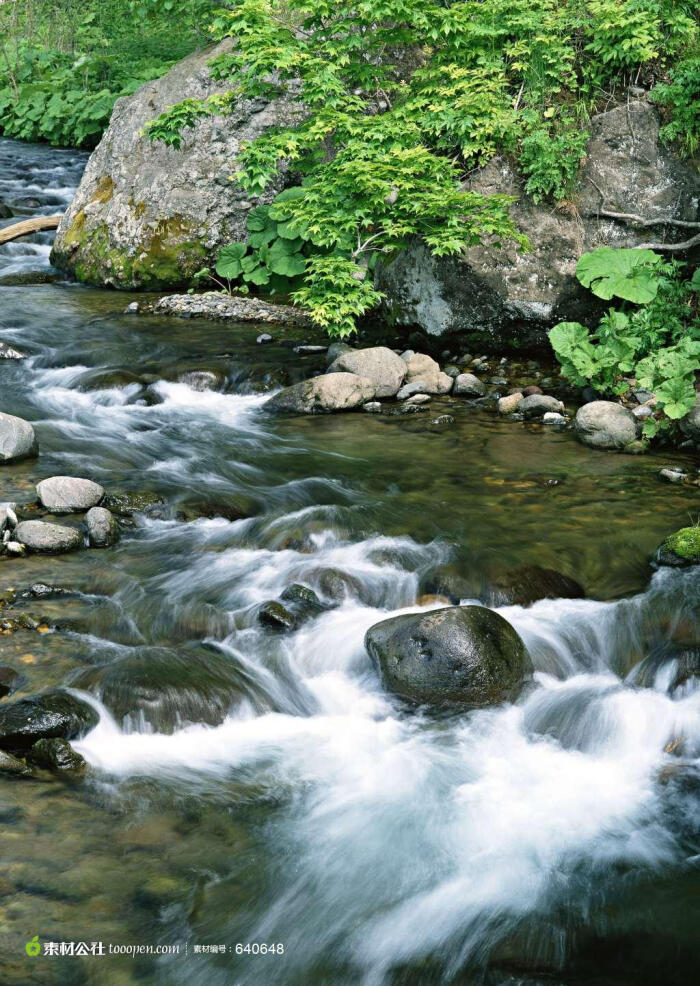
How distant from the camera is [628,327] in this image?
Answer: 8109 mm

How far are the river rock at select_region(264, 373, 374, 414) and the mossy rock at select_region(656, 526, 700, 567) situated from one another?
11.8ft

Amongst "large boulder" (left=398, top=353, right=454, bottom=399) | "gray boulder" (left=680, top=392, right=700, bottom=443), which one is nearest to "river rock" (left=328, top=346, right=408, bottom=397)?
"large boulder" (left=398, top=353, right=454, bottom=399)

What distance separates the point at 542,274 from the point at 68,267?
7.09 metres

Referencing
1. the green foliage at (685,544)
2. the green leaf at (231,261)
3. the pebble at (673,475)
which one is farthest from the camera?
the green leaf at (231,261)

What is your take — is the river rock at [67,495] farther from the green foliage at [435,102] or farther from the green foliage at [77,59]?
the green foliage at [77,59]

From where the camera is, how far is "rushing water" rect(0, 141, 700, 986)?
310 centimetres

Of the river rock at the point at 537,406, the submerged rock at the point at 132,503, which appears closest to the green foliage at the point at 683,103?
the river rock at the point at 537,406

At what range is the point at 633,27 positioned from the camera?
847cm

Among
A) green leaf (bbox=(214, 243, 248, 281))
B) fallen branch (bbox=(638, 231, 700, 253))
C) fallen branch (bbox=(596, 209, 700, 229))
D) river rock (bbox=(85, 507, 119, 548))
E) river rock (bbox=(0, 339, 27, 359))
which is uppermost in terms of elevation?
fallen branch (bbox=(596, 209, 700, 229))

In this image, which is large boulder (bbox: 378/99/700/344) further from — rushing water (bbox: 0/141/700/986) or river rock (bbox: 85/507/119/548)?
river rock (bbox: 85/507/119/548)

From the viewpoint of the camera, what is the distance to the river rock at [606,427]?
741 centimetres

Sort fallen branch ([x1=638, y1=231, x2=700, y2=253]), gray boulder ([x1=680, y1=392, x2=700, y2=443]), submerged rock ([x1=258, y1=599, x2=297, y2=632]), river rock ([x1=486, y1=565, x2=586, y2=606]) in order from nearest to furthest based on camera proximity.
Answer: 1. submerged rock ([x1=258, y1=599, x2=297, y2=632])
2. river rock ([x1=486, y1=565, x2=586, y2=606])
3. gray boulder ([x1=680, y1=392, x2=700, y2=443])
4. fallen branch ([x1=638, y1=231, x2=700, y2=253])

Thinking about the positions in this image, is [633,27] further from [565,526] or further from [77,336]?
[77,336]

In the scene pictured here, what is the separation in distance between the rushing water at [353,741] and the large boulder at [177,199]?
→ 5202 millimetres
